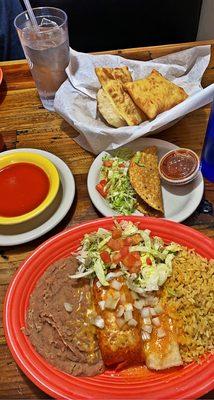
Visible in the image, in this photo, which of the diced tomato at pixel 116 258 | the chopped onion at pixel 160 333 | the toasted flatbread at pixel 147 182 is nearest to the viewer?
the chopped onion at pixel 160 333

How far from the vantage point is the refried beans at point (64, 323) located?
1.34m

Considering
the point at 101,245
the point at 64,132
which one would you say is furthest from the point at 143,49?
the point at 101,245

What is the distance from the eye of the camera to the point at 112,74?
2.13 metres

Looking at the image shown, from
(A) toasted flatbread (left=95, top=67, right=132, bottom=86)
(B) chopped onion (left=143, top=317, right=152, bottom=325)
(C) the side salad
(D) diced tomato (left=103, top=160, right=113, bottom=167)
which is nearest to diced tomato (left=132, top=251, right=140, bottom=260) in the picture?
(C) the side salad

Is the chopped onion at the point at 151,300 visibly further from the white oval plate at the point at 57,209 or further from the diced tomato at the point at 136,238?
the white oval plate at the point at 57,209

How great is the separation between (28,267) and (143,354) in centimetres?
55

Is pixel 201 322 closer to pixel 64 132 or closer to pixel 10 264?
pixel 10 264

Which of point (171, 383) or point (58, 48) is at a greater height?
point (58, 48)

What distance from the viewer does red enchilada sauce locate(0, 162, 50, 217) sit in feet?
5.72

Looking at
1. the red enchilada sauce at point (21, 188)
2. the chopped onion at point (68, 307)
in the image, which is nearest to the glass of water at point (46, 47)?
the red enchilada sauce at point (21, 188)

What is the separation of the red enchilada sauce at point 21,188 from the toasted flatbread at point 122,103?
0.52 m

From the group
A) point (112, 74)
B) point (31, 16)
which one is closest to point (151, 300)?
point (112, 74)

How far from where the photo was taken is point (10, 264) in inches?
65.6

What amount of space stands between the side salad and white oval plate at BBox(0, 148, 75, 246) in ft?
0.70
